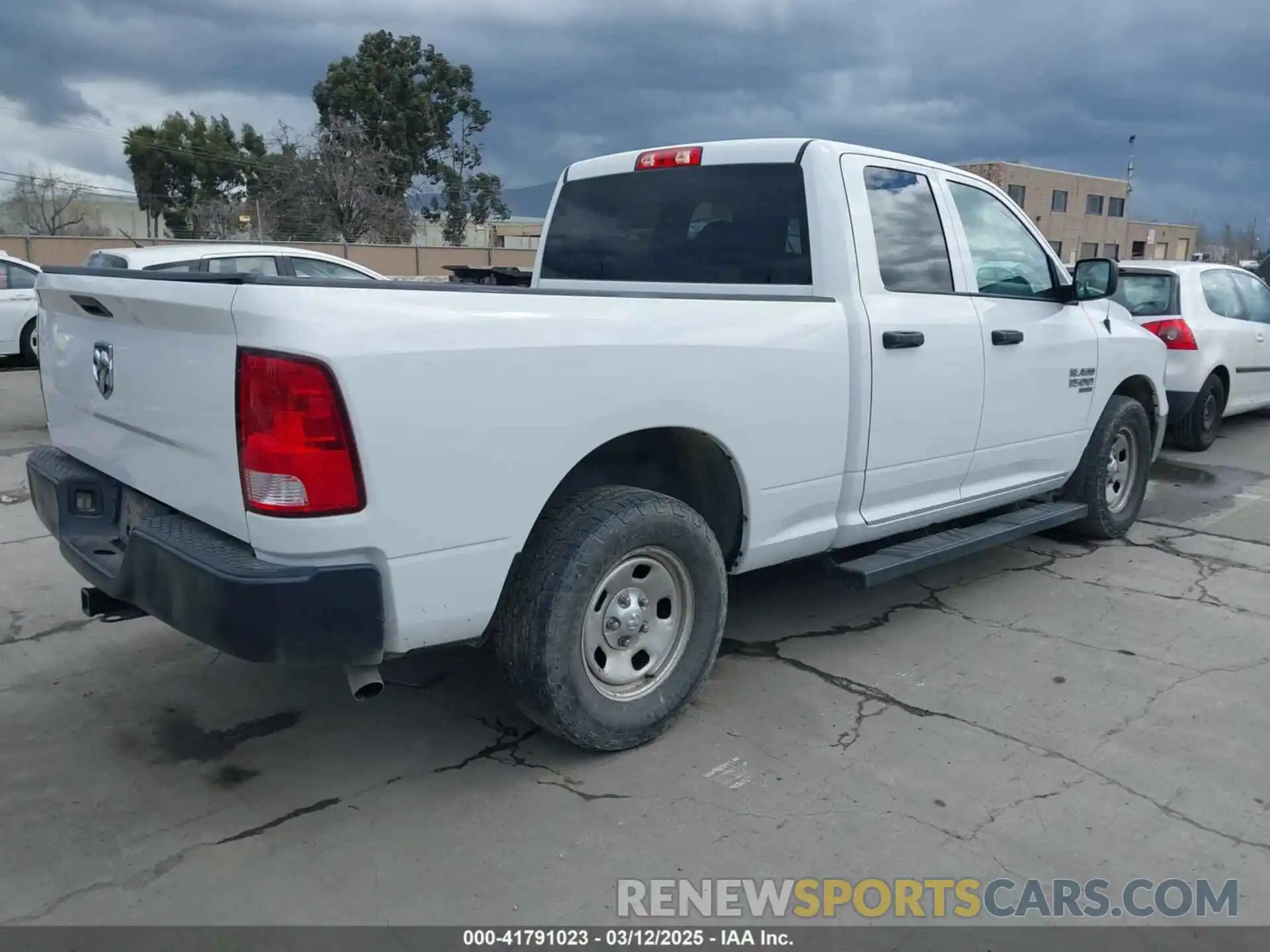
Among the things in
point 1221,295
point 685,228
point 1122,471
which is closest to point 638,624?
point 685,228

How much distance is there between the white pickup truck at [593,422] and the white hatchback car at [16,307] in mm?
11437

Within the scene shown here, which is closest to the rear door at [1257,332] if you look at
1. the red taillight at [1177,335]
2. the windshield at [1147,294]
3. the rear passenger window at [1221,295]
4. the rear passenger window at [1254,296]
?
the rear passenger window at [1254,296]

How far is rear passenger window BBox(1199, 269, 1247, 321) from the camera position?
955 cm

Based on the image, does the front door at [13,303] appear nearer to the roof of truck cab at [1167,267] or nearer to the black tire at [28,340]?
the black tire at [28,340]

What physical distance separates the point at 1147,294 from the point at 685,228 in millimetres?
6597

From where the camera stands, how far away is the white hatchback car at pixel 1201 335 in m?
9.20

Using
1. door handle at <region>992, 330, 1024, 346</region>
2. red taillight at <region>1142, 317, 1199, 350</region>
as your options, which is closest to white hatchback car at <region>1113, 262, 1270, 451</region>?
red taillight at <region>1142, 317, 1199, 350</region>

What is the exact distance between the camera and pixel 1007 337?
489 cm

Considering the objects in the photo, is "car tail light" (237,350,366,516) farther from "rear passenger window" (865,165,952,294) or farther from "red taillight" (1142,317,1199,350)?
"red taillight" (1142,317,1199,350)

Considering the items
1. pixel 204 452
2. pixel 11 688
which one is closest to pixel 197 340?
pixel 204 452

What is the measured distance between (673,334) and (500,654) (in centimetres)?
119

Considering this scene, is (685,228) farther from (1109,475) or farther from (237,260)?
(237,260)

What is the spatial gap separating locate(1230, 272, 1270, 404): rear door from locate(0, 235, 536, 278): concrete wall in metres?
18.0

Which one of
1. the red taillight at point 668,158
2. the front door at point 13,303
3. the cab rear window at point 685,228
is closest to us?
the cab rear window at point 685,228
